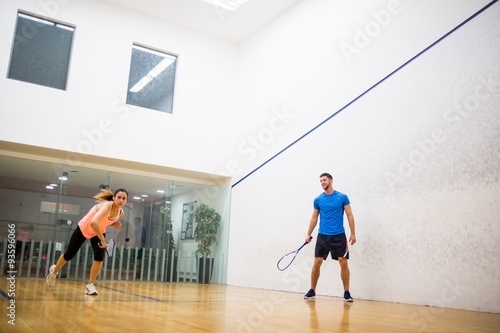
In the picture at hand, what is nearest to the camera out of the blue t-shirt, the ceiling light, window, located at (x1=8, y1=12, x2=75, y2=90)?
the blue t-shirt

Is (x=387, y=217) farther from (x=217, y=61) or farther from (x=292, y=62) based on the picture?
(x=217, y=61)

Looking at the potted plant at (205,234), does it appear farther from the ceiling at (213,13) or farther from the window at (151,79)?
the ceiling at (213,13)

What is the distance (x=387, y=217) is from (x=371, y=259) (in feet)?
1.52

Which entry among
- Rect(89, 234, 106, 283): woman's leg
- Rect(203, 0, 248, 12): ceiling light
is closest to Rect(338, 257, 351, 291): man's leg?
Rect(89, 234, 106, 283): woman's leg

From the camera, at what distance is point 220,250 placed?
299 inches

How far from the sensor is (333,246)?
167 inches

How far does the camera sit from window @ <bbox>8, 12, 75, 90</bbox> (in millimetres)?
6305

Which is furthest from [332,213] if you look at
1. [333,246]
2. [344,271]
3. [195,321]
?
[195,321]

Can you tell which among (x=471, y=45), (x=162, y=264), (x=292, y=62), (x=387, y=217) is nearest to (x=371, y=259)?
(x=387, y=217)

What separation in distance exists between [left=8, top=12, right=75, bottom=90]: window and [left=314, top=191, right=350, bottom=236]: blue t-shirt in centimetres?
440

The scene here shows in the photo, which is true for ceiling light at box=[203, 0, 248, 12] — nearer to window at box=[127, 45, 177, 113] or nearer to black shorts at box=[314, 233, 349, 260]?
window at box=[127, 45, 177, 113]

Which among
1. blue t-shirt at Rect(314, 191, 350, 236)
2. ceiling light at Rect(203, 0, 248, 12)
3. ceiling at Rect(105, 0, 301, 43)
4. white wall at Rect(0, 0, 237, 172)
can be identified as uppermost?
ceiling at Rect(105, 0, 301, 43)

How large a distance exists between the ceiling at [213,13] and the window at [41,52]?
42.5 inches

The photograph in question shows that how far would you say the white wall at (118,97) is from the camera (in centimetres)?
619
